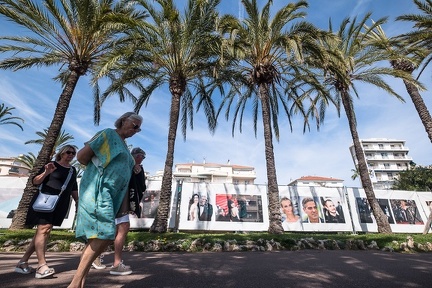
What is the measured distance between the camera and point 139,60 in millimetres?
11062

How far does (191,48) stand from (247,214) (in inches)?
318

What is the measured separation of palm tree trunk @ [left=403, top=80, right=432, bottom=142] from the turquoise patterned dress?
16462 mm

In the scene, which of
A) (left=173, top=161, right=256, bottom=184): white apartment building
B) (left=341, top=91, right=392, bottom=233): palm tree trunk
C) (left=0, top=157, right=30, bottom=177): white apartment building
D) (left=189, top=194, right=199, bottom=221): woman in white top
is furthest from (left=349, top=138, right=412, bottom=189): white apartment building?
(left=0, top=157, right=30, bottom=177): white apartment building

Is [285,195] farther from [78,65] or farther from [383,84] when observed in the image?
[78,65]

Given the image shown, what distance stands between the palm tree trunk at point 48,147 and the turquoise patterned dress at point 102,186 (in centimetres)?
862

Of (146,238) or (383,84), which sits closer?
(146,238)

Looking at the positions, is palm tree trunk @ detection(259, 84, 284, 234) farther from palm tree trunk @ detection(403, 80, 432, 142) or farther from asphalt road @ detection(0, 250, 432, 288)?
palm tree trunk @ detection(403, 80, 432, 142)

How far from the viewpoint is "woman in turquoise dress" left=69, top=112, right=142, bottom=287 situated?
6.01ft

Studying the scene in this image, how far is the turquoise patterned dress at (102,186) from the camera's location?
1.85 m

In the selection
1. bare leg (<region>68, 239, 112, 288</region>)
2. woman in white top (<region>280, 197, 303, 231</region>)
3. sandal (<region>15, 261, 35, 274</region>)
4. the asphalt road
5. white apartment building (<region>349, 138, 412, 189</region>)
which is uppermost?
white apartment building (<region>349, 138, 412, 189</region>)

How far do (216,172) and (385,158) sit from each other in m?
56.2

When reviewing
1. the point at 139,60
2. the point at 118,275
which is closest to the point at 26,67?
the point at 139,60

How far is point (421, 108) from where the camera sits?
13594 mm

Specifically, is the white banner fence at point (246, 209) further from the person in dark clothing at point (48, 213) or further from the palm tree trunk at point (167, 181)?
the person in dark clothing at point (48, 213)
